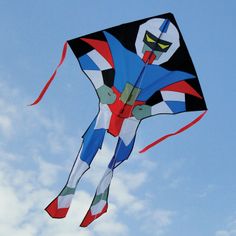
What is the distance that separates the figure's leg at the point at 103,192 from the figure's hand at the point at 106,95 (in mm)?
707

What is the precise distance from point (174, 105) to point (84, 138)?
1766mm

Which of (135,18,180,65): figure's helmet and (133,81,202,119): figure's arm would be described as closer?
(135,18,180,65): figure's helmet

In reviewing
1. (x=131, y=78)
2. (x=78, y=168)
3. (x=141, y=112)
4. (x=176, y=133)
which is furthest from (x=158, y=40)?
(x=78, y=168)

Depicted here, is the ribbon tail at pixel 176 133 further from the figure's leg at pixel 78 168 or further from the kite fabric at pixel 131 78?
the figure's leg at pixel 78 168

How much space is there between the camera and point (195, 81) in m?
7.69

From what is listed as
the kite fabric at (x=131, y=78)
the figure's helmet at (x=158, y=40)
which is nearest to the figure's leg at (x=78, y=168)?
the kite fabric at (x=131, y=78)

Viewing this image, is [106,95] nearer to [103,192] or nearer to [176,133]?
[176,133]

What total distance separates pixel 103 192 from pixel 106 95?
168cm

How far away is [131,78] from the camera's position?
7527 millimetres

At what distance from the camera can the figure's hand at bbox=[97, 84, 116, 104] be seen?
755cm

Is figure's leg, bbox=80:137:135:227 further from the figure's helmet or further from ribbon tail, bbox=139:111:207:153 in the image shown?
the figure's helmet

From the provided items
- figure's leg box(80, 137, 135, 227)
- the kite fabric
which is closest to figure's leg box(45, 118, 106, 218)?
the kite fabric

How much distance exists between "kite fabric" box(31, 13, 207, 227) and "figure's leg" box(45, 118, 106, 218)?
0.6 inches

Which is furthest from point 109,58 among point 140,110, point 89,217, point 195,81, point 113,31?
point 89,217
